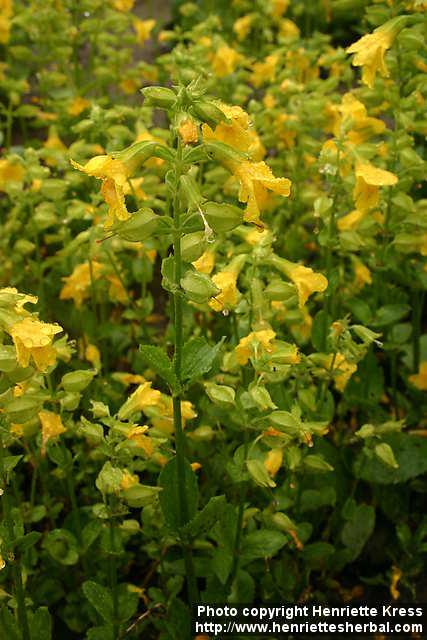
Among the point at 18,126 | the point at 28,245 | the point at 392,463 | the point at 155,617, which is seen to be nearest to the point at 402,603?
the point at 392,463

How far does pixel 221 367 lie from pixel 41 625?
0.77 m

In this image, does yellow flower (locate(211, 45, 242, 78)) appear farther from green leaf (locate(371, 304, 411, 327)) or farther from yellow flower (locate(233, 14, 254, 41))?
green leaf (locate(371, 304, 411, 327))

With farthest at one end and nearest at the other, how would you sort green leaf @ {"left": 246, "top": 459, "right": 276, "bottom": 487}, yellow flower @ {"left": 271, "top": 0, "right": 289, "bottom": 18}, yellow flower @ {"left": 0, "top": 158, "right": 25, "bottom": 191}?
yellow flower @ {"left": 271, "top": 0, "right": 289, "bottom": 18}
yellow flower @ {"left": 0, "top": 158, "right": 25, "bottom": 191}
green leaf @ {"left": 246, "top": 459, "right": 276, "bottom": 487}

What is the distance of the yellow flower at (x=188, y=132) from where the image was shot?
4.85 feet

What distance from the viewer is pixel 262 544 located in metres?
2.01

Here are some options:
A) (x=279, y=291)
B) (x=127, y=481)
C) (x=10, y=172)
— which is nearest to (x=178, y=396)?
(x=127, y=481)

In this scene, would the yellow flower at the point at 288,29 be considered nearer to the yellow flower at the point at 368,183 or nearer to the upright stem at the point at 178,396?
the yellow flower at the point at 368,183

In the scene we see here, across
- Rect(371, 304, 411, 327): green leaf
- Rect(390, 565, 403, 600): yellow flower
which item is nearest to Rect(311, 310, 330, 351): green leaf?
Rect(371, 304, 411, 327): green leaf

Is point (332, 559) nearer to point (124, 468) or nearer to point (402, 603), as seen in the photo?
point (402, 603)

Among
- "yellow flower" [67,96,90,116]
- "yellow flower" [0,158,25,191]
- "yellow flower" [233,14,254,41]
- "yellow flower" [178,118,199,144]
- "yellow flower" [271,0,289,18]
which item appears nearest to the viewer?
"yellow flower" [178,118,199,144]

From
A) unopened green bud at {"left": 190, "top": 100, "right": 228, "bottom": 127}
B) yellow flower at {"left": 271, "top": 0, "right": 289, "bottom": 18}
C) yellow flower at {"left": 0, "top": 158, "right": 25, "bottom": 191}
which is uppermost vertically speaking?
unopened green bud at {"left": 190, "top": 100, "right": 228, "bottom": 127}

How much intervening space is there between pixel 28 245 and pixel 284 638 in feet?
4.94

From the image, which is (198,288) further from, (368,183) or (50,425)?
(368,183)

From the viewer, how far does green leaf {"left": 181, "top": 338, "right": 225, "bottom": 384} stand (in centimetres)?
171
